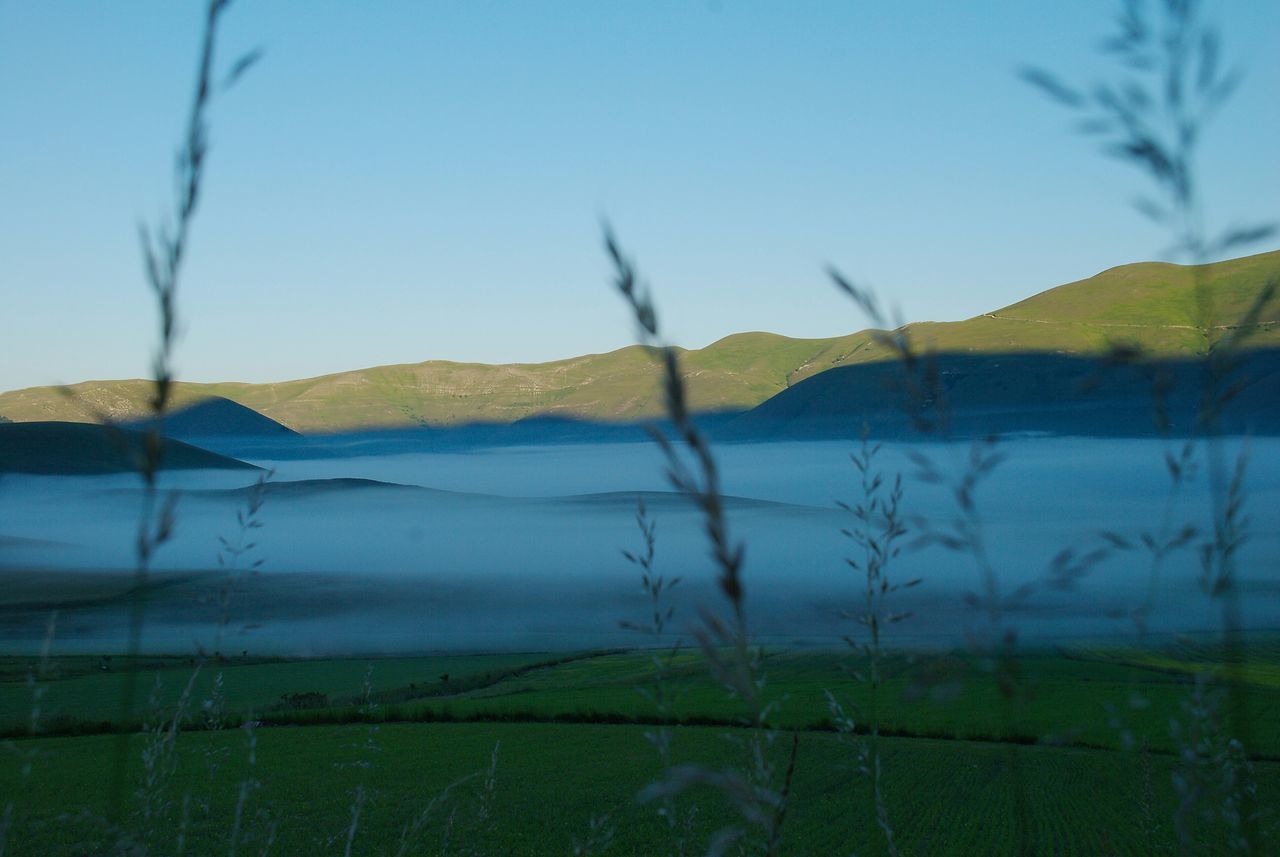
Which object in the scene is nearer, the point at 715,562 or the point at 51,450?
the point at 715,562

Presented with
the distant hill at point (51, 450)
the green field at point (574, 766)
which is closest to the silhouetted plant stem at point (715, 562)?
the green field at point (574, 766)

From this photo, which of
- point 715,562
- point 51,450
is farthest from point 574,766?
point 51,450

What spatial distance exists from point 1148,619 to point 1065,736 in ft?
1.07

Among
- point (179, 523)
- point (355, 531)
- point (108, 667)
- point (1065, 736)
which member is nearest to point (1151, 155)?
point (1065, 736)

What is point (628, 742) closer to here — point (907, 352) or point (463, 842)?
point (463, 842)

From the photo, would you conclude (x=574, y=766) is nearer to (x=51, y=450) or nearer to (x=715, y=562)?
(x=715, y=562)

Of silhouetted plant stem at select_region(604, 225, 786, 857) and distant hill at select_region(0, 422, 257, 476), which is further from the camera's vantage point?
distant hill at select_region(0, 422, 257, 476)

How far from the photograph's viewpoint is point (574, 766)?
25984mm

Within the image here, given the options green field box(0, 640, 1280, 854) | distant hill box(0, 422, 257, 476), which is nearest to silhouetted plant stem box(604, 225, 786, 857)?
green field box(0, 640, 1280, 854)

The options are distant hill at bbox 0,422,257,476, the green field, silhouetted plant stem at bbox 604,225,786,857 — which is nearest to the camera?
silhouetted plant stem at bbox 604,225,786,857

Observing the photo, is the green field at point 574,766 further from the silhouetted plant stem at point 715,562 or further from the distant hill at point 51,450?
the distant hill at point 51,450

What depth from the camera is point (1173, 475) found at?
170 cm

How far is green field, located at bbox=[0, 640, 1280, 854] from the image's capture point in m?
13.7

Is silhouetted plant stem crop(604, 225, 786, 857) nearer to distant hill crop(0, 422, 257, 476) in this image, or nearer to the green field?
the green field
